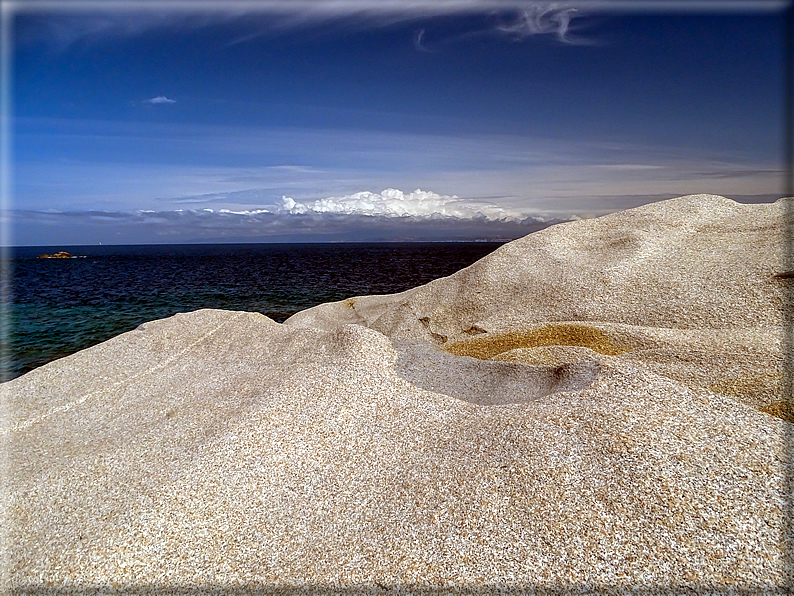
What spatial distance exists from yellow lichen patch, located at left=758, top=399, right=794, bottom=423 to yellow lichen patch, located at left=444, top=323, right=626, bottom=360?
3.34m

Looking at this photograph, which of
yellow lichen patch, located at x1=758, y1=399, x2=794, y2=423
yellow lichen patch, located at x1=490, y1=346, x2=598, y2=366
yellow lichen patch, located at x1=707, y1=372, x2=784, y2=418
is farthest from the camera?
yellow lichen patch, located at x1=490, y1=346, x2=598, y2=366

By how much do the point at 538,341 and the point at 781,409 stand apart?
210 inches

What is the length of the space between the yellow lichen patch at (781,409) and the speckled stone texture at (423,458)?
4 centimetres

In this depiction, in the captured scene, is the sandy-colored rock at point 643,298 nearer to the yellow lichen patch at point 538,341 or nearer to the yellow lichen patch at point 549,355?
the yellow lichen patch at point 538,341

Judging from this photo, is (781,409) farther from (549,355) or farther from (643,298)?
(643,298)

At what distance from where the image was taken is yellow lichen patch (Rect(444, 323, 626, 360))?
11430mm

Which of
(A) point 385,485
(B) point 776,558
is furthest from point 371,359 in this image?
(B) point 776,558

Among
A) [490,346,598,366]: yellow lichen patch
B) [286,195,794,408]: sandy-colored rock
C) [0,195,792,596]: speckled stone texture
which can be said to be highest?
[286,195,794,408]: sandy-colored rock

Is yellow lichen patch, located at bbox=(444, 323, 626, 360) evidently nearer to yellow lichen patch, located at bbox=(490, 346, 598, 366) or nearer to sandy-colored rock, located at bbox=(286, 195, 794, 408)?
sandy-colored rock, located at bbox=(286, 195, 794, 408)

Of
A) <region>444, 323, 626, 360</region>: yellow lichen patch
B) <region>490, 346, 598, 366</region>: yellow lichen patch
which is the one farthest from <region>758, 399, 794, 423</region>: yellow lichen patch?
<region>444, 323, 626, 360</region>: yellow lichen patch

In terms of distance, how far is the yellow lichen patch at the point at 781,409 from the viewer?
7.51 metres

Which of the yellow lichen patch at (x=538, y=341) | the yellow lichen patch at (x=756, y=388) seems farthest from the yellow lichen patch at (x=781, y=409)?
the yellow lichen patch at (x=538, y=341)

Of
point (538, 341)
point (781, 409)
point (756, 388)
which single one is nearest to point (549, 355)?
point (538, 341)

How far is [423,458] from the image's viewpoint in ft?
24.2
